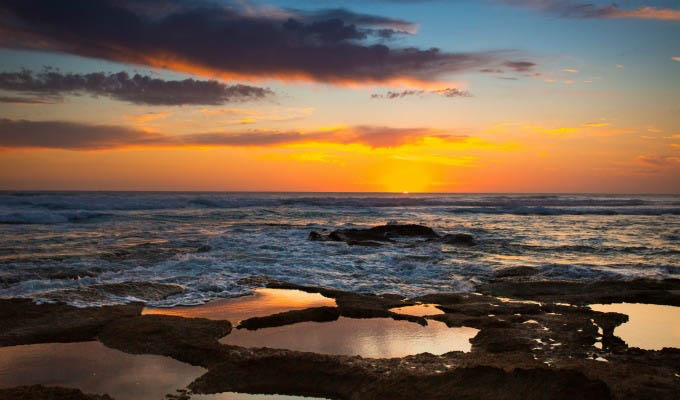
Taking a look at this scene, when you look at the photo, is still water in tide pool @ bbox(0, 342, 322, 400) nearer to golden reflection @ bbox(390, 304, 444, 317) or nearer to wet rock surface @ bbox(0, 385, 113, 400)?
wet rock surface @ bbox(0, 385, 113, 400)

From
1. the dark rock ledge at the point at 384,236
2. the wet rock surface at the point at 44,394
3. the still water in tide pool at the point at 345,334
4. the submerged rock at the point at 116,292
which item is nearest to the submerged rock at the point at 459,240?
the dark rock ledge at the point at 384,236

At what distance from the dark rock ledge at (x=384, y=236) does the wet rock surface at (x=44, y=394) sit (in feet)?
50.6

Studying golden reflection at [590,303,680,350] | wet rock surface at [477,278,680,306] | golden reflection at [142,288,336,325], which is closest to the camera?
golden reflection at [590,303,680,350]

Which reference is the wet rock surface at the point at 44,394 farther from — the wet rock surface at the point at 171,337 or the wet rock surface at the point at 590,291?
the wet rock surface at the point at 590,291

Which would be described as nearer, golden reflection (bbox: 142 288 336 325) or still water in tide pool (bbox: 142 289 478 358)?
still water in tide pool (bbox: 142 289 478 358)

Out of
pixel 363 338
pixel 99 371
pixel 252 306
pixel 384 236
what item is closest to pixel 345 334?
pixel 363 338

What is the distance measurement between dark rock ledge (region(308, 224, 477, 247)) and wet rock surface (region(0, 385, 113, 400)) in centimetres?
A: 1543

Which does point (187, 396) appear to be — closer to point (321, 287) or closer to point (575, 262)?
point (321, 287)

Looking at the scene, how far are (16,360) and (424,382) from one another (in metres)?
5.31

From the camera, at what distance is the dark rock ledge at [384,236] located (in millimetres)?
20812

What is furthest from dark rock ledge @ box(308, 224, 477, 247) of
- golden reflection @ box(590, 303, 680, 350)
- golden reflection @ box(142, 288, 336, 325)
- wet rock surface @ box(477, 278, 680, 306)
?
golden reflection @ box(590, 303, 680, 350)

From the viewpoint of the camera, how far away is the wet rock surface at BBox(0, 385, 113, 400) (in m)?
4.77

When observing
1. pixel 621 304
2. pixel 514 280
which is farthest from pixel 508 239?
pixel 621 304

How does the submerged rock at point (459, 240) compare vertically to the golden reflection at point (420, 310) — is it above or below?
above
